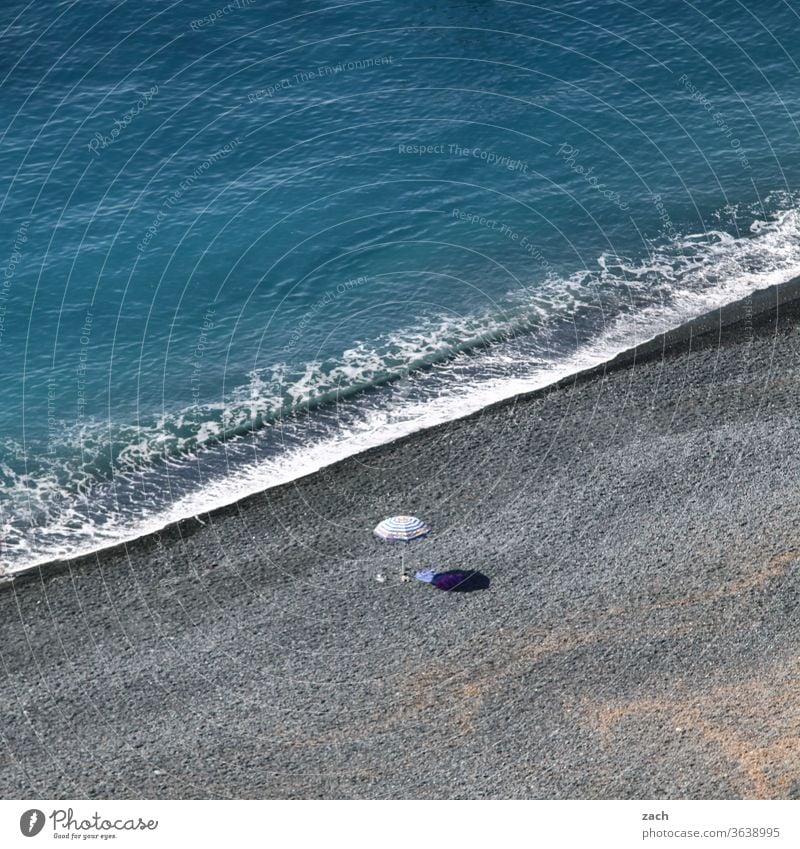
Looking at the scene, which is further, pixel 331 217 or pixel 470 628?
pixel 331 217

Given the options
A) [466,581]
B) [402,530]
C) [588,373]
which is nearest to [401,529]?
[402,530]

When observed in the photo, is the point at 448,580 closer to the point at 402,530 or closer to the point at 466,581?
the point at 466,581

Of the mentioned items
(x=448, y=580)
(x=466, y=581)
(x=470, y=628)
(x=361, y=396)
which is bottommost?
(x=470, y=628)

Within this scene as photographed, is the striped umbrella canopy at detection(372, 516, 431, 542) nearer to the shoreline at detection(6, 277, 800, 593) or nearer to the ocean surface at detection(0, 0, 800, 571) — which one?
the shoreline at detection(6, 277, 800, 593)

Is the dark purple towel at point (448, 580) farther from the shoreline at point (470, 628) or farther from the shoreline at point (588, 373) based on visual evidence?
the shoreline at point (588, 373)

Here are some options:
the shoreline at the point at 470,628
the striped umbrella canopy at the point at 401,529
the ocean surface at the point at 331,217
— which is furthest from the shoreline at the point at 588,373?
the striped umbrella canopy at the point at 401,529

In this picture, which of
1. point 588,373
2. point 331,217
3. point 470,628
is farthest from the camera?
point 331,217
